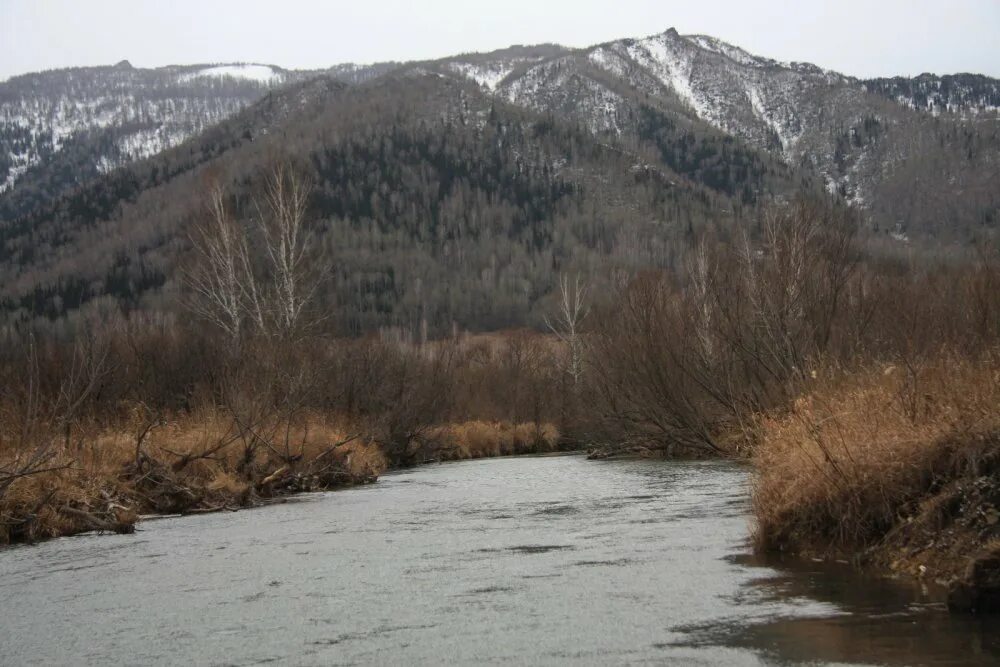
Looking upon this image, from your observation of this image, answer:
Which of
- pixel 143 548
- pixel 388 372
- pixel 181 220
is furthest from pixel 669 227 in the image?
pixel 143 548

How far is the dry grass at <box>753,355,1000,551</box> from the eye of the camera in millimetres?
10094

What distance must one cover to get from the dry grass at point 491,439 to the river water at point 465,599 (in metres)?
31.6

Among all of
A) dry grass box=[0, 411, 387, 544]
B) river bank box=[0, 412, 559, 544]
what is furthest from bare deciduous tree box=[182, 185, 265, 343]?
dry grass box=[0, 411, 387, 544]

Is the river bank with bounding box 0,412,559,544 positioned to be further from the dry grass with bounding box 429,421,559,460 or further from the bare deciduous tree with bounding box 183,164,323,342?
the dry grass with bounding box 429,421,559,460

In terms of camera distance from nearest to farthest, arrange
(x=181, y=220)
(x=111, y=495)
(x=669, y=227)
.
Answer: (x=111, y=495)
(x=181, y=220)
(x=669, y=227)

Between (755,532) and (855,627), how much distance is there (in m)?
4.01

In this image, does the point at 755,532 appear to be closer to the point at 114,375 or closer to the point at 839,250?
the point at 839,250

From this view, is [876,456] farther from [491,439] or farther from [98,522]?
[491,439]

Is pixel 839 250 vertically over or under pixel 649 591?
over

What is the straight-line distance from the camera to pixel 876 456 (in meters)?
10.5

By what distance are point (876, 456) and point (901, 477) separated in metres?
0.35

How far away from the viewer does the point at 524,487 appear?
2517cm

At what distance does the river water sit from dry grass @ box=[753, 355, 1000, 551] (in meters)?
0.71

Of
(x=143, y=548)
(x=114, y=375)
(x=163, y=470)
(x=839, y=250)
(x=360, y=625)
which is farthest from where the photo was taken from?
(x=114, y=375)
